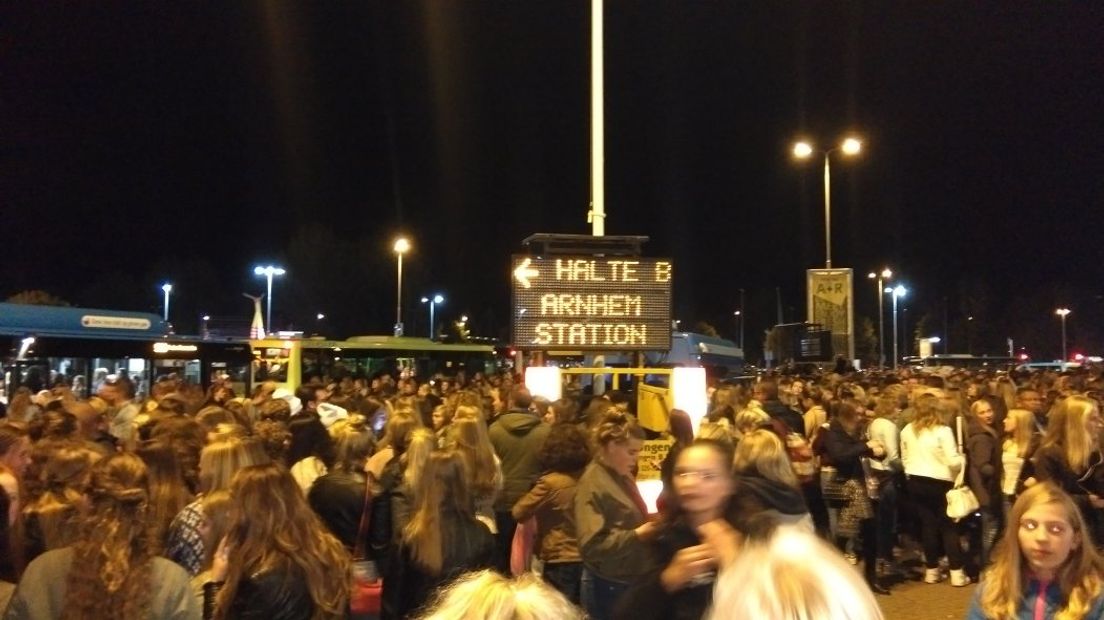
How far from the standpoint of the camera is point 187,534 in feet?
14.6

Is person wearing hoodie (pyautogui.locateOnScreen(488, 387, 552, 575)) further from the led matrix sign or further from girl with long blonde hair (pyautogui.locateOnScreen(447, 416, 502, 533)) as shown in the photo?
the led matrix sign

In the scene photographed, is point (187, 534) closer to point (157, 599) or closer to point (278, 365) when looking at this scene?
point (157, 599)

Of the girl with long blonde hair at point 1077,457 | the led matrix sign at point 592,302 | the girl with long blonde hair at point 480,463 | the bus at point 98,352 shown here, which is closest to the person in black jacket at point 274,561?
the girl with long blonde hair at point 480,463

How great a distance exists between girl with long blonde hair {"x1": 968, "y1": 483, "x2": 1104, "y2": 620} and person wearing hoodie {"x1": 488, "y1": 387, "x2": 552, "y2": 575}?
4474mm

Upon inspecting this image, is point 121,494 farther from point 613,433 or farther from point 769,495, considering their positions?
point 613,433

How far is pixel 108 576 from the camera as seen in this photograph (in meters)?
3.16

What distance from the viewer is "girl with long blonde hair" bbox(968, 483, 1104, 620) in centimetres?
336

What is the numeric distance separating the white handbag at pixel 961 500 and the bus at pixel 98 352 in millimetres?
15255

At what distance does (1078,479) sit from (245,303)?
80.5 meters

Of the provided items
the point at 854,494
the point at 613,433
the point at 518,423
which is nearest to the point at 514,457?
the point at 518,423

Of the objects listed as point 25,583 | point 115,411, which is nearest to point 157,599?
point 25,583

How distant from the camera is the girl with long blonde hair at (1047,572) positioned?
11.0ft

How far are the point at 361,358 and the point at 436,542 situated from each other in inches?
1001

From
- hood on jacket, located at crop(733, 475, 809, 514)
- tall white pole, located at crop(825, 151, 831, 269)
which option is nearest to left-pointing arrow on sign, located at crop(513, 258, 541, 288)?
hood on jacket, located at crop(733, 475, 809, 514)
